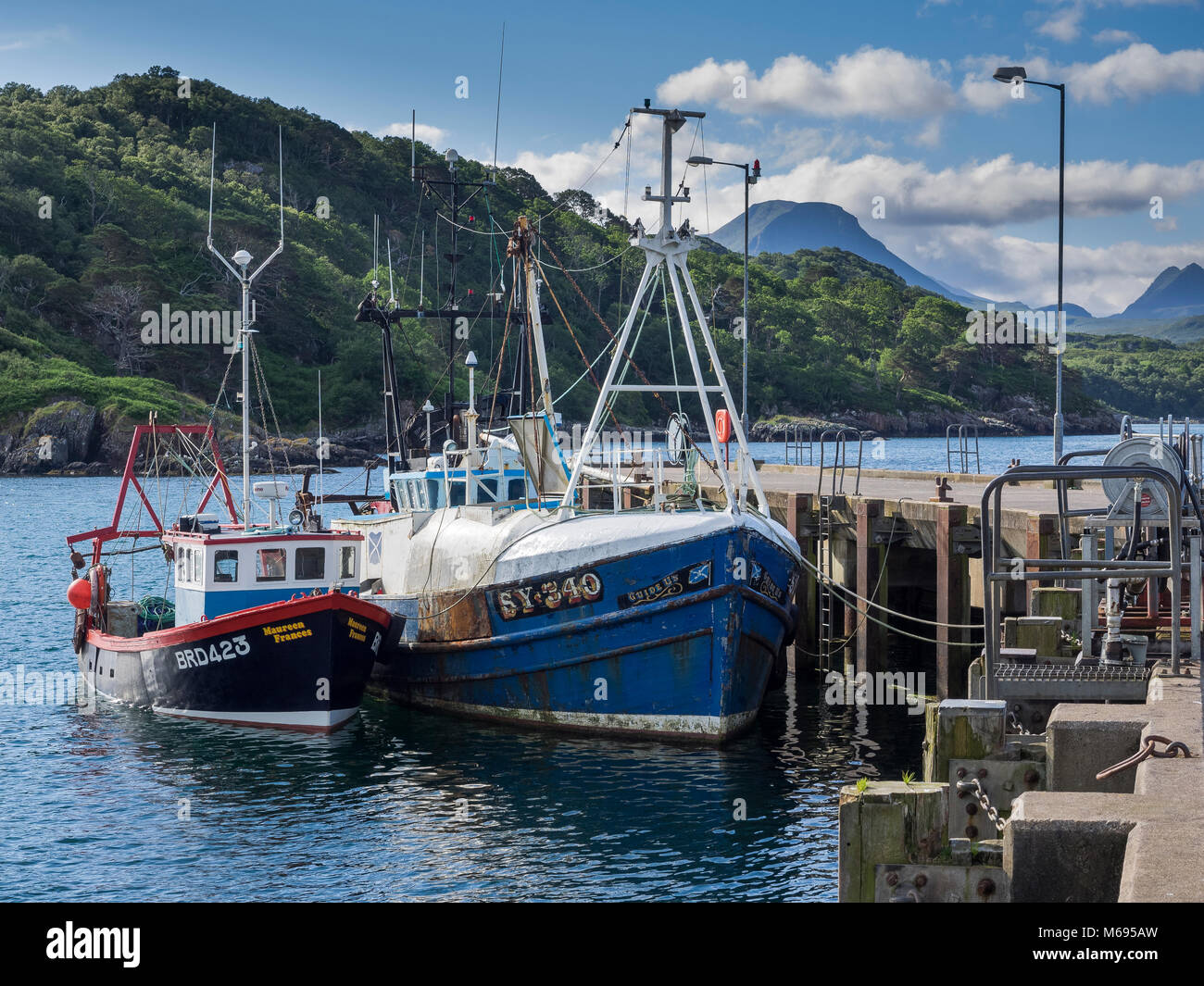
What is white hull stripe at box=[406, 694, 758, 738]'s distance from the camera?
19.9 m

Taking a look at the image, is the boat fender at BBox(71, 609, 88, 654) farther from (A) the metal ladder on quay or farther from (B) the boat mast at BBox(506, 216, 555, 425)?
(A) the metal ladder on quay

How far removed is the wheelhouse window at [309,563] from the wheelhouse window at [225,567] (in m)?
1.00

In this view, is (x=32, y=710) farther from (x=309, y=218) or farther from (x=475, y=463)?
(x=309, y=218)

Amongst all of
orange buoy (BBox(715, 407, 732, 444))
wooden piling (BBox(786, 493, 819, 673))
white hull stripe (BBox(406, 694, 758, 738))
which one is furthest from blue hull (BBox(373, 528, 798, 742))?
wooden piling (BBox(786, 493, 819, 673))

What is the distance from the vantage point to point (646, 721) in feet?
66.3

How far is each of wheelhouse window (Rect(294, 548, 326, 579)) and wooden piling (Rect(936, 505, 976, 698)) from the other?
33.8ft

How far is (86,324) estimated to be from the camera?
12481cm

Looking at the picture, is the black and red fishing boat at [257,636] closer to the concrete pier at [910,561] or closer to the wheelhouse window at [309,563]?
the wheelhouse window at [309,563]

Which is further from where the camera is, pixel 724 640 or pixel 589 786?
pixel 724 640

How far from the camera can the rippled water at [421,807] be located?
14445 millimetres
